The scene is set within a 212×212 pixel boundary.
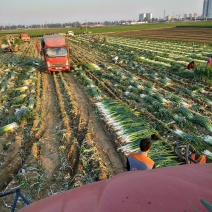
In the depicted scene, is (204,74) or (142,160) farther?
(204,74)

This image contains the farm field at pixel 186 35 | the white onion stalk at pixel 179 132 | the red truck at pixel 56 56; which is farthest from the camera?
the farm field at pixel 186 35

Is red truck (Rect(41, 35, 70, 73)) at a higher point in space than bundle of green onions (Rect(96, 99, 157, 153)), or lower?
higher

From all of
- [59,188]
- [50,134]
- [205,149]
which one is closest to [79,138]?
[50,134]

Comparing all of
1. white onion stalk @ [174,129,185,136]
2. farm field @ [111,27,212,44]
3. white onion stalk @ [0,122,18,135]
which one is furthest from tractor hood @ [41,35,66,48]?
farm field @ [111,27,212,44]

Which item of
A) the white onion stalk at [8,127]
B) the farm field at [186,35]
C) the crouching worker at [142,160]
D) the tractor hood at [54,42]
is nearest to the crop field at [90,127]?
the white onion stalk at [8,127]

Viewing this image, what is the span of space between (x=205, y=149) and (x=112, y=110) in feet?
11.7

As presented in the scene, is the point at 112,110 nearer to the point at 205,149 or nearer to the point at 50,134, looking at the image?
the point at 50,134

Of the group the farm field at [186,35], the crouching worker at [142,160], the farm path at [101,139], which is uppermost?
the farm field at [186,35]

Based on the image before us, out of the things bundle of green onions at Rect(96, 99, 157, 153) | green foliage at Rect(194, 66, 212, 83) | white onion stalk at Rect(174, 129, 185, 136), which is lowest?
white onion stalk at Rect(174, 129, 185, 136)

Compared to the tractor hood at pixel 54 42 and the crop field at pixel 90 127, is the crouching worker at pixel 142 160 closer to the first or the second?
the crop field at pixel 90 127

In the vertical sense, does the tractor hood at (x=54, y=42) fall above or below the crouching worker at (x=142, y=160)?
above

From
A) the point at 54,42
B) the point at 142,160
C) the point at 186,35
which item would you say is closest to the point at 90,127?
the point at 142,160

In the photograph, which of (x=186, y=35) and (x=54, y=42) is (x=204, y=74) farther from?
(x=186, y=35)

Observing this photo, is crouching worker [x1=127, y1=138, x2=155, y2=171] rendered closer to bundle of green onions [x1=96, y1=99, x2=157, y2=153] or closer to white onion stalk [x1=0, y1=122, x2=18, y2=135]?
bundle of green onions [x1=96, y1=99, x2=157, y2=153]
